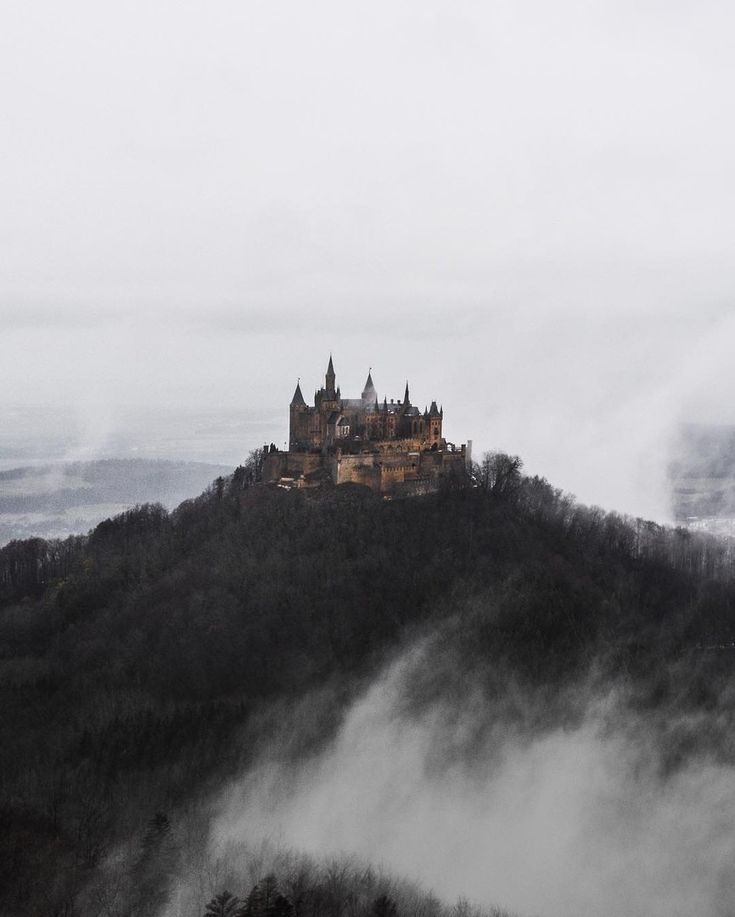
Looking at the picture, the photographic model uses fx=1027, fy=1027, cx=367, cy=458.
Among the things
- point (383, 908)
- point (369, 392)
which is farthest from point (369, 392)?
point (383, 908)

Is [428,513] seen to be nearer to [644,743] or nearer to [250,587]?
[250,587]

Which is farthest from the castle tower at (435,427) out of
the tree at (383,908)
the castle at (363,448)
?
the tree at (383,908)

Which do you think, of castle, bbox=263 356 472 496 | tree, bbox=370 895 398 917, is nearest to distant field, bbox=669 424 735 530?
castle, bbox=263 356 472 496

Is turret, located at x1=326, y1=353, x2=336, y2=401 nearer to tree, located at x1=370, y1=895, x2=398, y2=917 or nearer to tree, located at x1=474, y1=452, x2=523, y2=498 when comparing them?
tree, located at x1=474, y1=452, x2=523, y2=498

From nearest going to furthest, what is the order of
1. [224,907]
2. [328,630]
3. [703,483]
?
[224,907]
[328,630]
[703,483]

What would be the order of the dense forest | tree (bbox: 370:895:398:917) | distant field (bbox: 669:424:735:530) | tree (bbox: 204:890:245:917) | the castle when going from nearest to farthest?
tree (bbox: 204:890:245:917), tree (bbox: 370:895:398:917), the dense forest, the castle, distant field (bbox: 669:424:735:530)

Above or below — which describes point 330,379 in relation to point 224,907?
above

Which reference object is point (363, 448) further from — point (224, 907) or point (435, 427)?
point (224, 907)
